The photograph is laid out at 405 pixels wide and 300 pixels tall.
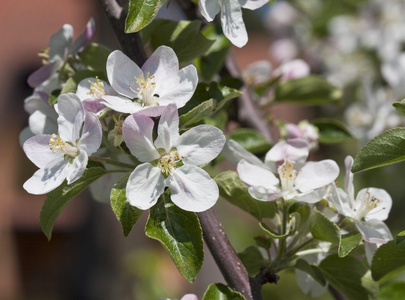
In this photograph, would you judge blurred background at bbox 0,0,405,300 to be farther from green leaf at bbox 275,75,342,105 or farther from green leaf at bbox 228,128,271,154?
green leaf at bbox 228,128,271,154

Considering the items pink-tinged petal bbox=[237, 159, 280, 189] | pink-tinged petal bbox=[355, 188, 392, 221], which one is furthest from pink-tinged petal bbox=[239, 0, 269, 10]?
pink-tinged petal bbox=[355, 188, 392, 221]

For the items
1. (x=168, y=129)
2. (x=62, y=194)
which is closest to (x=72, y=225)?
(x=62, y=194)

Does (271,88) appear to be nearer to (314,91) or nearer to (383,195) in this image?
(314,91)

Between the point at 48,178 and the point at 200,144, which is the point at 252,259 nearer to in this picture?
the point at 200,144

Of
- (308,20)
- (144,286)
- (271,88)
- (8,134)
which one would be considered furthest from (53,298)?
(271,88)

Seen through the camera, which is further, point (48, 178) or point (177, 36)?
point (177, 36)

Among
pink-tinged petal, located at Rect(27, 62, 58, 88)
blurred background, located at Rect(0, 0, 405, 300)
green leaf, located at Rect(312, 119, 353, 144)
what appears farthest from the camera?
blurred background, located at Rect(0, 0, 405, 300)
